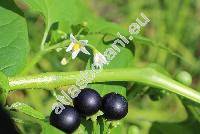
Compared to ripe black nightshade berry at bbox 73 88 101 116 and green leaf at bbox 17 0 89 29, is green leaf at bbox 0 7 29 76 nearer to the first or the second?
green leaf at bbox 17 0 89 29

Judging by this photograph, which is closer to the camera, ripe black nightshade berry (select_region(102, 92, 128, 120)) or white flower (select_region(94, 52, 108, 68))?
ripe black nightshade berry (select_region(102, 92, 128, 120))

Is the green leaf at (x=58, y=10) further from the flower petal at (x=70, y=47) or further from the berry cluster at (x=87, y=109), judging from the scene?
the berry cluster at (x=87, y=109)

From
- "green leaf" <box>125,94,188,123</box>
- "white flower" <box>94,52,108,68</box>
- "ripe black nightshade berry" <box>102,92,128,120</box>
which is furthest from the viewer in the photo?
"green leaf" <box>125,94,188,123</box>

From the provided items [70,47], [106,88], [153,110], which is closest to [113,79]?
[106,88]

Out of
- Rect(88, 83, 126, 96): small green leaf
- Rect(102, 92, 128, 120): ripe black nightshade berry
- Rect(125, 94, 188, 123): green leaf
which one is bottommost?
Rect(125, 94, 188, 123): green leaf

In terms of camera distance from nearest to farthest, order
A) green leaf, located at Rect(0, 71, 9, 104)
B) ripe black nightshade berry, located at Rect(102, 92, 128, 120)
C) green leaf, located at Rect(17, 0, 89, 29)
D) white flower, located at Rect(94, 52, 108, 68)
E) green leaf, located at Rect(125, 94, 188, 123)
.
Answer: green leaf, located at Rect(0, 71, 9, 104) → ripe black nightshade berry, located at Rect(102, 92, 128, 120) → white flower, located at Rect(94, 52, 108, 68) → green leaf, located at Rect(17, 0, 89, 29) → green leaf, located at Rect(125, 94, 188, 123)

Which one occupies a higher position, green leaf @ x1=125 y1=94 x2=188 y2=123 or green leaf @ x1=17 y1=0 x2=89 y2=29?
green leaf @ x1=17 y1=0 x2=89 y2=29

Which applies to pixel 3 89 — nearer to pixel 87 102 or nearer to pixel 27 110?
pixel 27 110

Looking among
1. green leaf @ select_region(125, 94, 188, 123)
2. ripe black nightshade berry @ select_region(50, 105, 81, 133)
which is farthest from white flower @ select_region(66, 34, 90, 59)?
green leaf @ select_region(125, 94, 188, 123)

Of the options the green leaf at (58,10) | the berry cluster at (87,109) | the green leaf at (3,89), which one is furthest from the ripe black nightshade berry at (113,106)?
the green leaf at (58,10)
